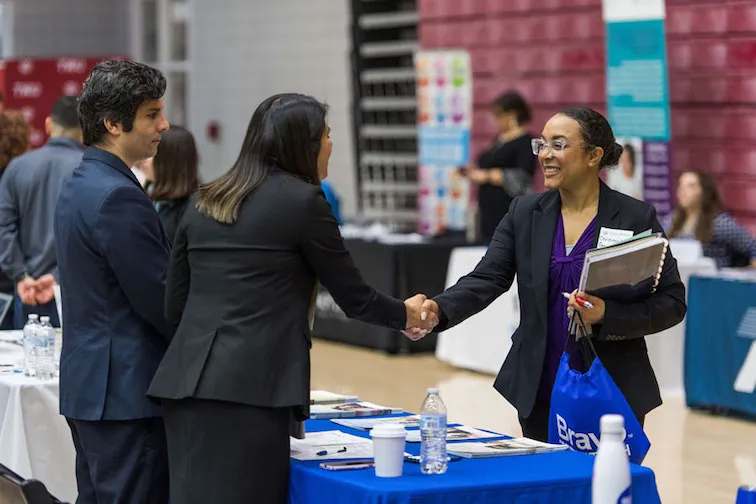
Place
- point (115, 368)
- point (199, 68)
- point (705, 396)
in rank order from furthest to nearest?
point (199, 68), point (705, 396), point (115, 368)

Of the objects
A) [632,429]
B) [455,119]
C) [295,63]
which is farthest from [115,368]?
[295,63]

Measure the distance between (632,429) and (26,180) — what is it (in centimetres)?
295

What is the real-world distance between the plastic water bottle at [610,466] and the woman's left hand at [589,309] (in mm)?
755

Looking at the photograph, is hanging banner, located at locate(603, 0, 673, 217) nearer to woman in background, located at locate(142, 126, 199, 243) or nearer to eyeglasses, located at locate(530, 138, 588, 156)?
woman in background, located at locate(142, 126, 199, 243)

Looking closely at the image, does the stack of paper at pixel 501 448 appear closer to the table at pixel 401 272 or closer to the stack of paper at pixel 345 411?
the stack of paper at pixel 345 411

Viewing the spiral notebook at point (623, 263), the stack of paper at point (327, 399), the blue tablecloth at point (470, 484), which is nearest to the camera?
the blue tablecloth at point (470, 484)

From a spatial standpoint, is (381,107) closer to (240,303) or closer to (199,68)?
(199,68)

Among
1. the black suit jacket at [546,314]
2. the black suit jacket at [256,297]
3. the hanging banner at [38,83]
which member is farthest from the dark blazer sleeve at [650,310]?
the hanging banner at [38,83]

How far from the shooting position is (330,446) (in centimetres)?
332

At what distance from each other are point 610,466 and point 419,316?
2.87 ft

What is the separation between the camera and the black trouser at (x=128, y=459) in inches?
132

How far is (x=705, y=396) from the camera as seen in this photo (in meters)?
7.49

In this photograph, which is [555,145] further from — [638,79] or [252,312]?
[638,79]

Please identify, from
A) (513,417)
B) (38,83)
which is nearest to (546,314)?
(513,417)
